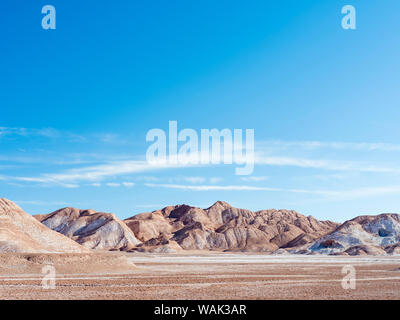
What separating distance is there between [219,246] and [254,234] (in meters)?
16.5

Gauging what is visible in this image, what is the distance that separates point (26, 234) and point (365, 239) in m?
110

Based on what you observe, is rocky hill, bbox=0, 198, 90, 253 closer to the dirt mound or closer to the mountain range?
the mountain range

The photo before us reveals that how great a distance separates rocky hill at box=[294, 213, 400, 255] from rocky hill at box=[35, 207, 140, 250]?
59.0 meters

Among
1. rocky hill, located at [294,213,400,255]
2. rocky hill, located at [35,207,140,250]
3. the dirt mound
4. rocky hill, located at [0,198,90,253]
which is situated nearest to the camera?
the dirt mound

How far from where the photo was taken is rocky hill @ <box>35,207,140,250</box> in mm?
154625

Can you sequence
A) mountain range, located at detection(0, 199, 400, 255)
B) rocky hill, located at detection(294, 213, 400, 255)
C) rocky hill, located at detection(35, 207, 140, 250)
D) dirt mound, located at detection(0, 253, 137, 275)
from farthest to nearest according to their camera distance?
rocky hill, located at detection(35, 207, 140, 250)
rocky hill, located at detection(294, 213, 400, 255)
mountain range, located at detection(0, 199, 400, 255)
dirt mound, located at detection(0, 253, 137, 275)

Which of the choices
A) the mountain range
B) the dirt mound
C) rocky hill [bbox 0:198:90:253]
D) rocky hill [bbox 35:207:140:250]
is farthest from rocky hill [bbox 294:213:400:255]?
the dirt mound

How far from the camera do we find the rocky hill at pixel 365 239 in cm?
12325

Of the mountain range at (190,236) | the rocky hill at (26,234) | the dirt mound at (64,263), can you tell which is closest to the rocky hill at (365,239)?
the mountain range at (190,236)

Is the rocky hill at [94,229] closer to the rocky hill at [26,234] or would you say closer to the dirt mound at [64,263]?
the rocky hill at [26,234]

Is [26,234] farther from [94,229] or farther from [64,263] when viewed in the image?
[94,229]
